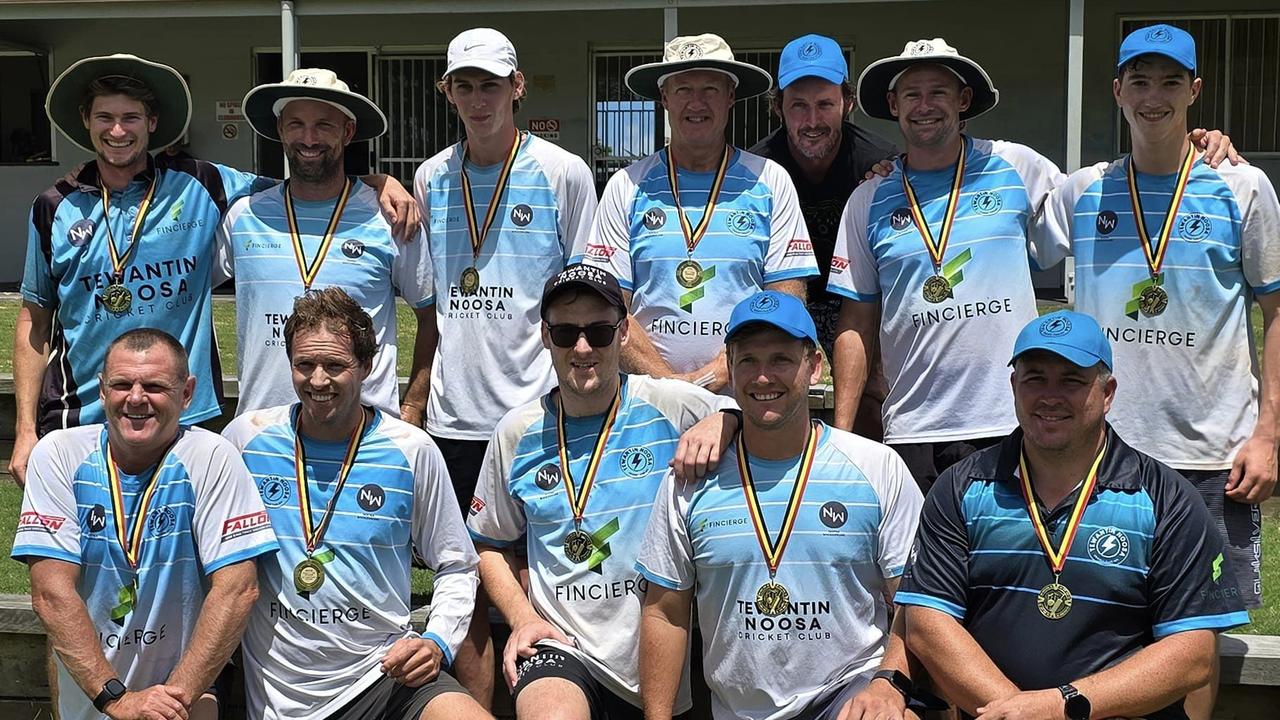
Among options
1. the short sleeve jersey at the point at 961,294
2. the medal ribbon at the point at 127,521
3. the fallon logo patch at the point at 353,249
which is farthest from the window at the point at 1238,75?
the medal ribbon at the point at 127,521

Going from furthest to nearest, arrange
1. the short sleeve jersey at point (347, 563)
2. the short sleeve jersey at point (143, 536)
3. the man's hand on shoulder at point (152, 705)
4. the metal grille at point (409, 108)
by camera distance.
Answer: the metal grille at point (409, 108) → the short sleeve jersey at point (347, 563) → the short sleeve jersey at point (143, 536) → the man's hand on shoulder at point (152, 705)

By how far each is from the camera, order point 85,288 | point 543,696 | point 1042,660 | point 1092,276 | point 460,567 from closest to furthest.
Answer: point 1042,660
point 543,696
point 460,567
point 1092,276
point 85,288

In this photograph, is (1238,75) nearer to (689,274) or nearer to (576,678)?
(689,274)

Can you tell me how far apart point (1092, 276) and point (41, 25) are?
14.8 m

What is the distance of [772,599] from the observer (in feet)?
12.2

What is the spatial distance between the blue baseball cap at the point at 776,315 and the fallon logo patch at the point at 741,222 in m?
0.78

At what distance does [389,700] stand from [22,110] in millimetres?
14520

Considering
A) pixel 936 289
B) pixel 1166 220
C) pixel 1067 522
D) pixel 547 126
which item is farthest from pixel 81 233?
pixel 547 126

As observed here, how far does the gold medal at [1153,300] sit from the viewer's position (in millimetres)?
4176

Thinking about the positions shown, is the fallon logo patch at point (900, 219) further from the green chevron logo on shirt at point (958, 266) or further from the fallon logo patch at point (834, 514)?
the fallon logo patch at point (834, 514)

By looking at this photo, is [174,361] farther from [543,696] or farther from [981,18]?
[981,18]

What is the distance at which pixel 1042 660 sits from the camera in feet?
11.3

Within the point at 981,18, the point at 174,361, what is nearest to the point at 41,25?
the point at 981,18

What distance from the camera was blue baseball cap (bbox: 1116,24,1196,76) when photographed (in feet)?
13.5
